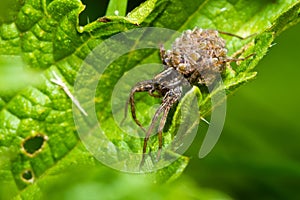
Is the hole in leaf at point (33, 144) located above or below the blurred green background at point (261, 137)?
above

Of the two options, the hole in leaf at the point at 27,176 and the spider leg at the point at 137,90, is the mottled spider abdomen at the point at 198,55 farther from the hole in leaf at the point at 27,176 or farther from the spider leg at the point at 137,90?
the hole in leaf at the point at 27,176

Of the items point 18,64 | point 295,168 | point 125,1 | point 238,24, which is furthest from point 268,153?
point 18,64

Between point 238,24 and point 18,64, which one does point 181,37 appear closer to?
point 238,24

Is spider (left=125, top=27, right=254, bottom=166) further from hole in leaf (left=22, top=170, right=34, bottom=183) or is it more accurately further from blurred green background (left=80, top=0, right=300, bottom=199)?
hole in leaf (left=22, top=170, right=34, bottom=183)

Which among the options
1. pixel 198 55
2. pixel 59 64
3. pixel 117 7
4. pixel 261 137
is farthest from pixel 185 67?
pixel 261 137

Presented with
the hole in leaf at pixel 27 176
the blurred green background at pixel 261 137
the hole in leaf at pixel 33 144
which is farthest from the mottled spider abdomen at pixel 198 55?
the hole in leaf at pixel 27 176

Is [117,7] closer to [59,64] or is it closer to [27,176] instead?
[59,64]

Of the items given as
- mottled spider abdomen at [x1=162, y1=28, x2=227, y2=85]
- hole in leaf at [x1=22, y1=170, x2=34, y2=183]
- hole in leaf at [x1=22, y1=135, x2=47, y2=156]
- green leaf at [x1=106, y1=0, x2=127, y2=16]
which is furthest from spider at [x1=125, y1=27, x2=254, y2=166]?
hole in leaf at [x1=22, y1=170, x2=34, y2=183]
